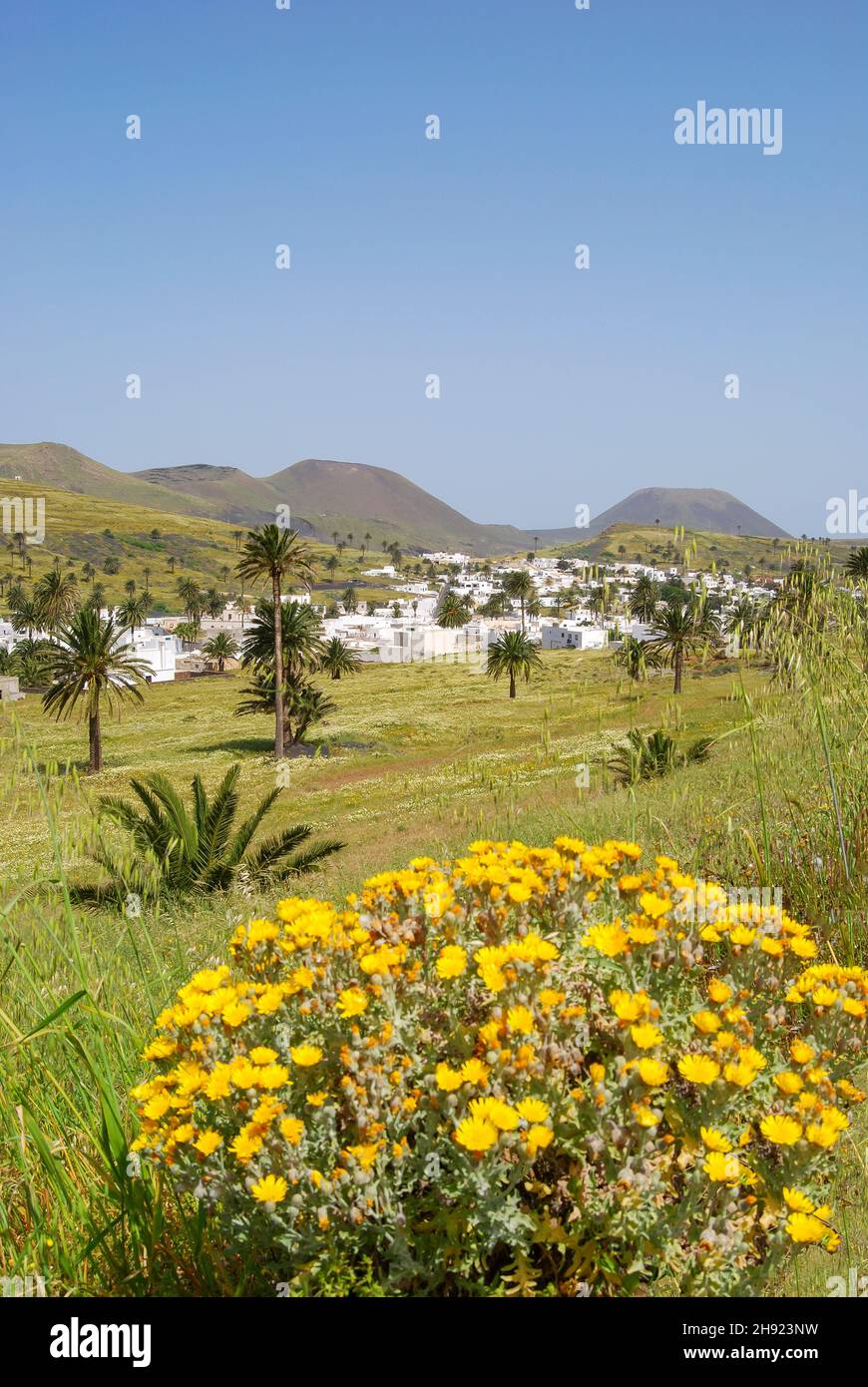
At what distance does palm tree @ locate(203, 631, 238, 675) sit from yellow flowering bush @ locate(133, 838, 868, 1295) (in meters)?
91.8

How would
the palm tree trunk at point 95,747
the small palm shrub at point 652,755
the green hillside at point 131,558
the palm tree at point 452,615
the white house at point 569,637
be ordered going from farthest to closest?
the green hillside at point 131,558 < the palm tree at point 452,615 < the white house at point 569,637 < the palm tree trunk at point 95,747 < the small palm shrub at point 652,755

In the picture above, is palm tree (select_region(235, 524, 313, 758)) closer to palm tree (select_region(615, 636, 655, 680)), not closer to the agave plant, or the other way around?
the agave plant

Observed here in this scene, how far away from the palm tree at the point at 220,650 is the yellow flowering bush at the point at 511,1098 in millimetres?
91775

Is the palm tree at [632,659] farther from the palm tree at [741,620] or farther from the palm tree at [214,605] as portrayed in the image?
the palm tree at [214,605]

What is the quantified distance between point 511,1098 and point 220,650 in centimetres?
9251

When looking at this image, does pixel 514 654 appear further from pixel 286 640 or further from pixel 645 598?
pixel 645 598

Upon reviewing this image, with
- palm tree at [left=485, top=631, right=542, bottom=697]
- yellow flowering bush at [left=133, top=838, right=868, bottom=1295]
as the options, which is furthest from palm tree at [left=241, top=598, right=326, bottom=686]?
yellow flowering bush at [left=133, top=838, right=868, bottom=1295]

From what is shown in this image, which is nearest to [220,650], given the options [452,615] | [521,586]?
[452,615]

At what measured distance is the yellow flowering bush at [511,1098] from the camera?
5.48ft

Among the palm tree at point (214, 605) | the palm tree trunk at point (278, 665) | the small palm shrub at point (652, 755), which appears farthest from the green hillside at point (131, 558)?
the small palm shrub at point (652, 755)

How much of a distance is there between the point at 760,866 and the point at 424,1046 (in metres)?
2.42

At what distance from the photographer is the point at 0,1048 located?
93.6 inches
